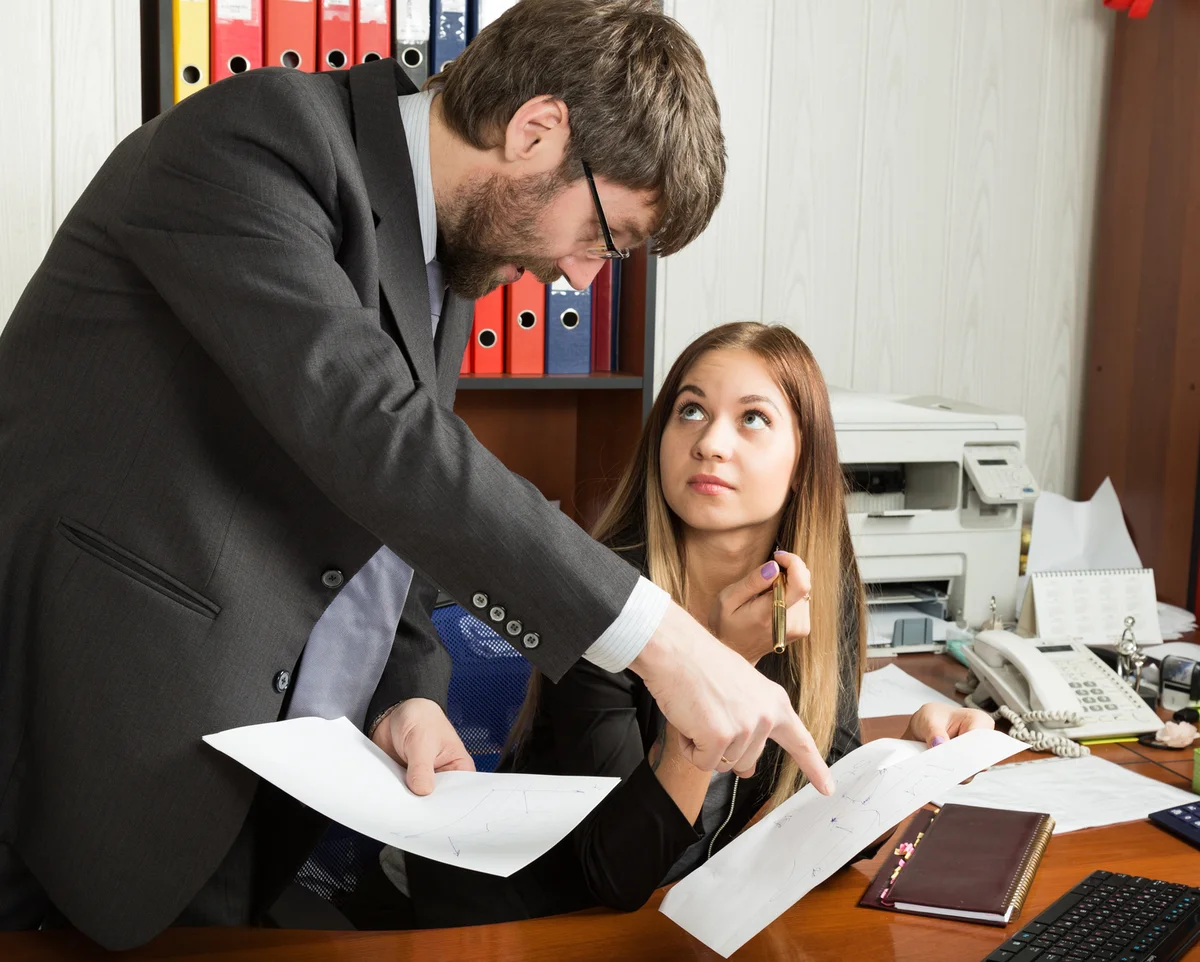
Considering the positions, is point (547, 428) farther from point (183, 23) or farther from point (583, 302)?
point (183, 23)

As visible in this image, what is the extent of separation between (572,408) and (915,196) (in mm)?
847

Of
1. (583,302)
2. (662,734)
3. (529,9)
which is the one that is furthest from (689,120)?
(583,302)

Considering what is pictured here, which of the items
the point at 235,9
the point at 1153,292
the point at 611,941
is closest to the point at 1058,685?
the point at 611,941

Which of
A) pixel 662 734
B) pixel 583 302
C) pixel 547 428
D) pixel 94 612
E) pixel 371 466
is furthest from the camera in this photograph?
pixel 547 428

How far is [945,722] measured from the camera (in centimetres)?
126

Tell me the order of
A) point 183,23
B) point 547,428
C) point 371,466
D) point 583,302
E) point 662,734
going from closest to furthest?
1. point 371,466
2. point 662,734
3. point 183,23
4. point 583,302
5. point 547,428

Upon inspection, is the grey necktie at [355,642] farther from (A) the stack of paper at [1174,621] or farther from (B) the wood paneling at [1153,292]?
(B) the wood paneling at [1153,292]

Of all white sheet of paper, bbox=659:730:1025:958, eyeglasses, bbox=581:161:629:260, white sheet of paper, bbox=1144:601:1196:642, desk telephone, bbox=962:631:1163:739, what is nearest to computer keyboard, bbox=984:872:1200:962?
white sheet of paper, bbox=659:730:1025:958

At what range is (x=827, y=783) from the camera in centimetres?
97

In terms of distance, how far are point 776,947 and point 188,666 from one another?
21.1 inches

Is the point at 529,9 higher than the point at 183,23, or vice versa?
the point at 183,23

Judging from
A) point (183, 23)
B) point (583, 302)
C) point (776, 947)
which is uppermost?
point (183, 23)

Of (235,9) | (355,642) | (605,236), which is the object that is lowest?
(355,642)

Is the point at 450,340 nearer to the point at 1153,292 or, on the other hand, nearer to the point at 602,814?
the point at 602,814
